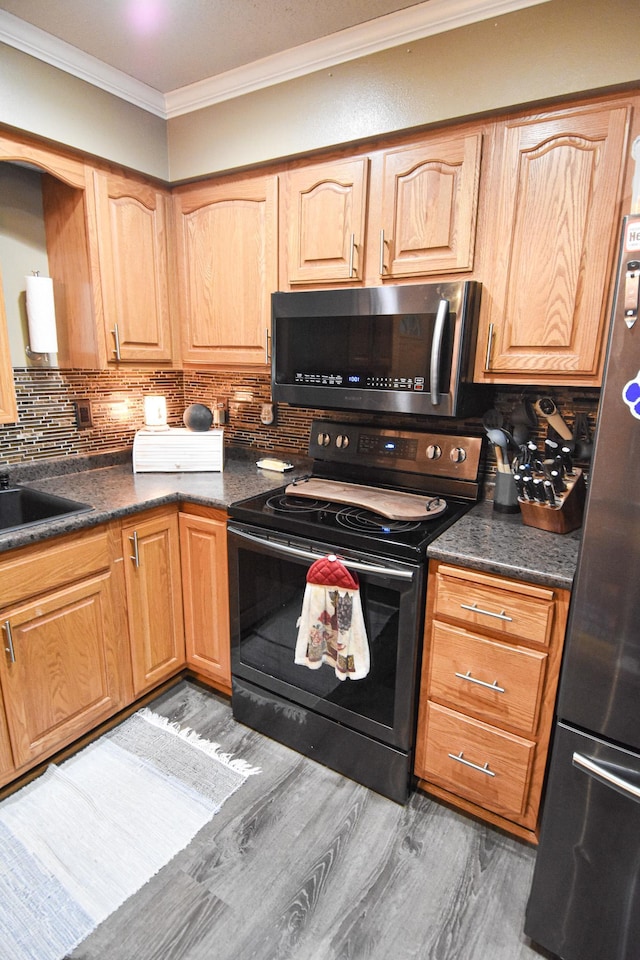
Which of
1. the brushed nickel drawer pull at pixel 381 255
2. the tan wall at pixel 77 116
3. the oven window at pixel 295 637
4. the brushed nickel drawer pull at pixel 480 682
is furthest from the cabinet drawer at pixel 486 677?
the tan wall at pixel 77 116

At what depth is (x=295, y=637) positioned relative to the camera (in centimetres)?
176

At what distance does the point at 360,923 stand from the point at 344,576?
90 centimetres

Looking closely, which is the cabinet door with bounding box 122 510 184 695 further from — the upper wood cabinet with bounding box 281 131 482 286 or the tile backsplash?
the upper wood cabinet with bounding box 281 131 482 286

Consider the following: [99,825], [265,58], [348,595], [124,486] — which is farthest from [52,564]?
[265,58]

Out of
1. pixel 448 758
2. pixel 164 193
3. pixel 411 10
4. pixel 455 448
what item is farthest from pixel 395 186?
pixel 448 758

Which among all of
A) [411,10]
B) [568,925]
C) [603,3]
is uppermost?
[411,10]

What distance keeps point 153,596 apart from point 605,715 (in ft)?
5.12

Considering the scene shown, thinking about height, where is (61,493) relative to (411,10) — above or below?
below

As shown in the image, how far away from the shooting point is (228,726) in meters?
1.99

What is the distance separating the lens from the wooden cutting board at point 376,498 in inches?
66.0

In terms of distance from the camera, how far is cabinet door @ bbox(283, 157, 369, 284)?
1.75 metres

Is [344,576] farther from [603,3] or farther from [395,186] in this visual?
[603,3]

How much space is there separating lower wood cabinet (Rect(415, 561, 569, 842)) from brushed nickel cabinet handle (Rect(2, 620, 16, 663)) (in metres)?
1.27

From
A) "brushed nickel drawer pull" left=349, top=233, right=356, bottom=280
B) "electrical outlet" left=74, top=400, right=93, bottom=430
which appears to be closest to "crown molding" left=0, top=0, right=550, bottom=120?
"brushed nickel drawer pull" left=349, top=233, right=356, bottom=280
